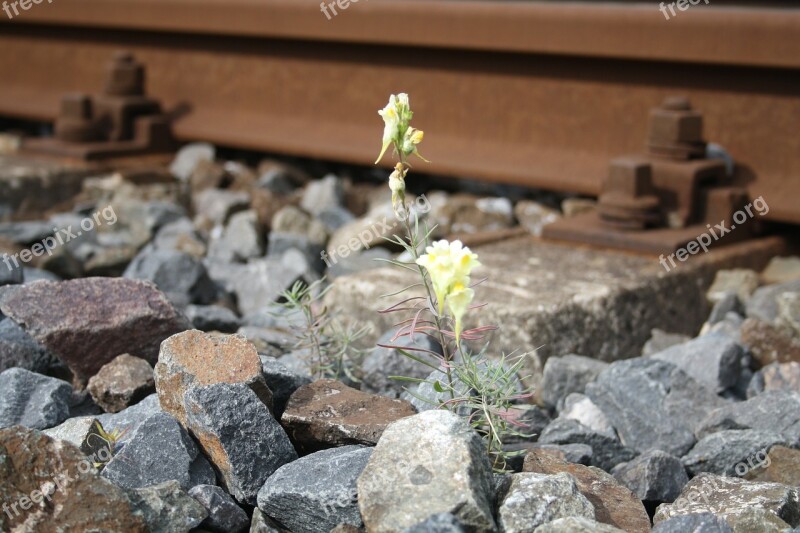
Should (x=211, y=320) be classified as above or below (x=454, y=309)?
below

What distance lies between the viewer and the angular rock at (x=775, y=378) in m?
3.24

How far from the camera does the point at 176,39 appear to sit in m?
6.39

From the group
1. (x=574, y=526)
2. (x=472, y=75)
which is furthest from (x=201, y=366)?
(x=472, y=75)

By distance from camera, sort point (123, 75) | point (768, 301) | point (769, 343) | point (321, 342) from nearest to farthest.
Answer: point (321, 342) < point (769, 343) < point (768, 301) < point (123, 75)

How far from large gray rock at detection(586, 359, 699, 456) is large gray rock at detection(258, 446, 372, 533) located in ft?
3.23

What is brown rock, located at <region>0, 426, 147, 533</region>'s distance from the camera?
2031 millimetres

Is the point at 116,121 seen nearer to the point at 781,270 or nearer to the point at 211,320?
the point at 211,320

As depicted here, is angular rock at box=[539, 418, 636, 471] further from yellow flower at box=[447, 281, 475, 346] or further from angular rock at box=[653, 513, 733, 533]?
yellow flower at box=[447, 281, 475, 346]

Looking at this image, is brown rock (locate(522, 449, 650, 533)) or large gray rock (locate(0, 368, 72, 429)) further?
large gray rock (locate(0, 368, 72, 429))

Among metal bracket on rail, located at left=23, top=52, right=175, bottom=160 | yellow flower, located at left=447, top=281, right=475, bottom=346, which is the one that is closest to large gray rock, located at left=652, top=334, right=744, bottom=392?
yellow flower, located at left=447, top=281, right=475, bottom=346

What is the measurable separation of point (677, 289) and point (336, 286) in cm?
124

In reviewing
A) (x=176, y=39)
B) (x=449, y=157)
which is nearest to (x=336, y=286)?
(x=449, y=157)

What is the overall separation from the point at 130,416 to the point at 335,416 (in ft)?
1.72

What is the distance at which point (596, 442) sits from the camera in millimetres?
2756
